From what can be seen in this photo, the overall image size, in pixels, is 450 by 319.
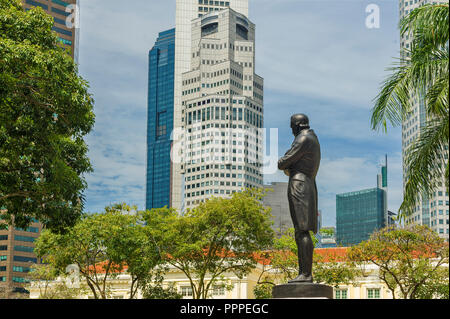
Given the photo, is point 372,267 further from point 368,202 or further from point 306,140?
point 368,202

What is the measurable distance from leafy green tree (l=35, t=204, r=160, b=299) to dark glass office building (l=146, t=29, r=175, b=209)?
138 m

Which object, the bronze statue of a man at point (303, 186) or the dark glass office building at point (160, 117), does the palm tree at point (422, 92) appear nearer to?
the bronze statue of a man at point (303, 186)

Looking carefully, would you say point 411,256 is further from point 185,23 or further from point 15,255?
point 185,23

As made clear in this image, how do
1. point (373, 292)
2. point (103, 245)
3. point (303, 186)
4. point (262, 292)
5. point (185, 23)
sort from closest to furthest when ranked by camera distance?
point (303, 186), point (103, 245), point (262, 292), point (373, 292), point (185, 23)

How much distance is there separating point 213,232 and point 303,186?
812 inches

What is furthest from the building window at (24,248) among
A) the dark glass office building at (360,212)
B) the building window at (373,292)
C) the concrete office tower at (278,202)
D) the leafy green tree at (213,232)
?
the dark glass office building at (360,212)

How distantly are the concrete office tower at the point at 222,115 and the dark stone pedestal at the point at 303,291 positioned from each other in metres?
111

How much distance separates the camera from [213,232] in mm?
31562

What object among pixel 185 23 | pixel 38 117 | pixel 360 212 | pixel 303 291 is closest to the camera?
pixel 303 291

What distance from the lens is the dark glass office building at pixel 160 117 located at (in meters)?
172

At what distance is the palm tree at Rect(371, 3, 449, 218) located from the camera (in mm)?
11867

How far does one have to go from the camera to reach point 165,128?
597 feet

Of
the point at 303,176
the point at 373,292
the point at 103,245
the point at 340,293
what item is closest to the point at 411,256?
the point at 373,292
